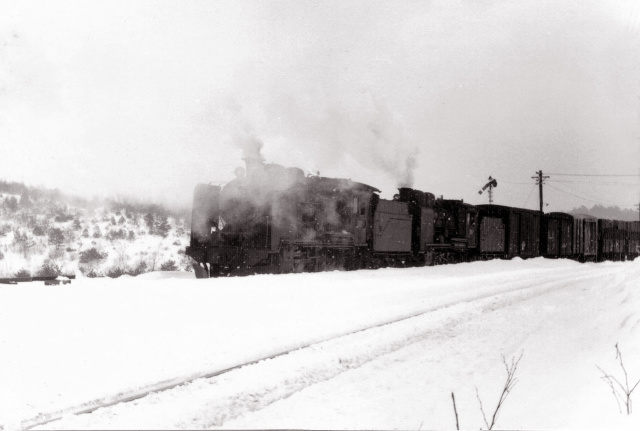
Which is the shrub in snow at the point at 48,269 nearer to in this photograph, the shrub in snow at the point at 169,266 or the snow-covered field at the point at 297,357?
the snow-covered field at the point at 297,357

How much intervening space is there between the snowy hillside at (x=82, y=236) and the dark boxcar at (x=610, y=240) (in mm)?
25539

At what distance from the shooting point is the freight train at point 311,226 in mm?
13617

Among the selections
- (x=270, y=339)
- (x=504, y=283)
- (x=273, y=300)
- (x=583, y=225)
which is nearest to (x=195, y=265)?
(x=273, y=300)

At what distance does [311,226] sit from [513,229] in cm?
1612

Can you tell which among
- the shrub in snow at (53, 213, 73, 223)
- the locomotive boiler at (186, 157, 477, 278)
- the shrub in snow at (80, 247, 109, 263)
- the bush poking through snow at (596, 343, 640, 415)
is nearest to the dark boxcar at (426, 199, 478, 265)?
the locomotive boiler at (186, 157, 477, 278)

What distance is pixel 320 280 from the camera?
1219 centimetres

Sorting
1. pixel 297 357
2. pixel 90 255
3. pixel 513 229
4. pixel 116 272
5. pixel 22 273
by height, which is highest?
pixel 513 229

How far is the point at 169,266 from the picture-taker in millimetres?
17953

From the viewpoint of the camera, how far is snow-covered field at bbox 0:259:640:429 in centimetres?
354

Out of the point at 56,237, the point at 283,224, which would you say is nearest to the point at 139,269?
the point at 56,237

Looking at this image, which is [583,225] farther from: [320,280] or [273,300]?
[273,300]

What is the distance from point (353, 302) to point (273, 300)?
63.0 inches

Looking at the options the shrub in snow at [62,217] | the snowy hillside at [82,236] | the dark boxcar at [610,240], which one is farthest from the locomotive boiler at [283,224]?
the dark boxcar at [610,240]

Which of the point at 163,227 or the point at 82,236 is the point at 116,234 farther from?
the point at 163,227
